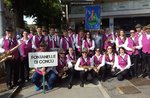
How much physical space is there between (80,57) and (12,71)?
250cm

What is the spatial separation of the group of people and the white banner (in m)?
0.27

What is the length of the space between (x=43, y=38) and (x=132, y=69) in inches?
141

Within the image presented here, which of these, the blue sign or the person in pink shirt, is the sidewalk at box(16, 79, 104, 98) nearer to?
the person in pink shirt

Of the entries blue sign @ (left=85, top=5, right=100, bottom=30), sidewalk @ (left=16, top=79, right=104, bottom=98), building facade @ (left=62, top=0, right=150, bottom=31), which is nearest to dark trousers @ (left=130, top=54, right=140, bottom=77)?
sidewalk @ (left=16, top=79, right=104, bottom=98)

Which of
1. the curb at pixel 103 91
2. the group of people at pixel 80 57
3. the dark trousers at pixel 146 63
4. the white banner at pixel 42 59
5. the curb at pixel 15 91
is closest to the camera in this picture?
the curb at pixel 103 91

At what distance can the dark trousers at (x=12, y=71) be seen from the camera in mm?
11398

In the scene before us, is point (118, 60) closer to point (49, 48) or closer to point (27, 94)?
point (49, 48)

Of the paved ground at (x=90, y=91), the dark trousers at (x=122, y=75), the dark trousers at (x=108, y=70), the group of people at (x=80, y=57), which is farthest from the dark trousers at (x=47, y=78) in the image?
the dark trousers at (x=122, y=75)

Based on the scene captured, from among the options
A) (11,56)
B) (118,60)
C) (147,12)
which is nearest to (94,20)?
(118,60)

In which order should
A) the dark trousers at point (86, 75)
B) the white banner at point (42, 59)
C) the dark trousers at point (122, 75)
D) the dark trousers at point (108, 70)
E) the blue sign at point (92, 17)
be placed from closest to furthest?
the white banner at point (42, 59), the dark trousers at point (86, 75), the dark trousers at point (122, 75), the dark trousers at point (108, 70), the blue sign at point (92, 17)

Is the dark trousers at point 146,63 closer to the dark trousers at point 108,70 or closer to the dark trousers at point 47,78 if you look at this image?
the dark trousers at point 108,70

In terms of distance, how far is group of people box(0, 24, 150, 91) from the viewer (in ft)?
37.9

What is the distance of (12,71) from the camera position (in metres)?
11.7

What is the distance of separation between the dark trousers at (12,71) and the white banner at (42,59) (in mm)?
827
